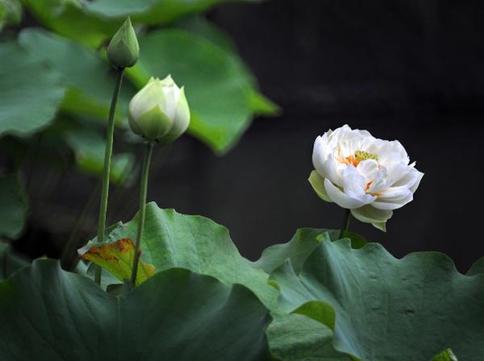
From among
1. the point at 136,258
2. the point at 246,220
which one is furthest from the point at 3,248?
the point at 246,220

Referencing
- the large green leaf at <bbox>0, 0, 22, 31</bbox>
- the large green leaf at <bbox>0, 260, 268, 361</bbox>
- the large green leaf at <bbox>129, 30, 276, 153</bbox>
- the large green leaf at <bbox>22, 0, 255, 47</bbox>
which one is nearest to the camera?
the large green leaf at <bbox>0, 260, 268, 361</bbox>

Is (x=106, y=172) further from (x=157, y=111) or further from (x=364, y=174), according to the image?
(x=364, y=174)

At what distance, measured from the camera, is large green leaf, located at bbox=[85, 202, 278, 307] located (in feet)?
2.44

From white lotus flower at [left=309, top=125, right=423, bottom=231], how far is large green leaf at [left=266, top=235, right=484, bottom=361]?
0.10ft

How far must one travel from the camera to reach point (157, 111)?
684mm

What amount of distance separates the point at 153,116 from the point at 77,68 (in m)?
1.30

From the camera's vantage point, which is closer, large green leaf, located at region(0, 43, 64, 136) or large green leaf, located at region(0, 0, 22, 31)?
large green leaf, located at region(0, 43, 64, 136)

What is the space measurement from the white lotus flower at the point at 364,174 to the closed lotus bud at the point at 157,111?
0.11m

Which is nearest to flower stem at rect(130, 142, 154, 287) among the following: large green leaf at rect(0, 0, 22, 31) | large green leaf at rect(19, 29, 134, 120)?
large green leaf at rect(0, 0, 22, 31)

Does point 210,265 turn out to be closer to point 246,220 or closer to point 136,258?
point 136,258

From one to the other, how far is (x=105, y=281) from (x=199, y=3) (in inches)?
48.3

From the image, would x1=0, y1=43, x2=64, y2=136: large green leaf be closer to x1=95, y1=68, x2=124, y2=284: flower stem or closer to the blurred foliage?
the blurred foliage

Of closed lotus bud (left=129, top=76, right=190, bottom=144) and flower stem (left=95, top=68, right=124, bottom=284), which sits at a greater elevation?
closed lotus bud (left=129, top=76, right=190, bottom=144)

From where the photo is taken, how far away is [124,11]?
1.82 metres
